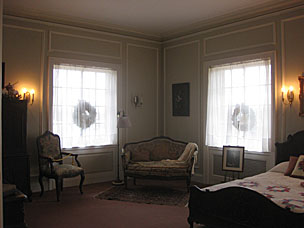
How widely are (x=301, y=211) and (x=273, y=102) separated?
2.43m

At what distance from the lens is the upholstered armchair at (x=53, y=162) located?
→ 15.6ft

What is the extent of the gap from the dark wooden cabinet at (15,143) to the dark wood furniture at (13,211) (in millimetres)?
2162

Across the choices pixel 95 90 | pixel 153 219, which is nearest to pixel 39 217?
pixel 153 219

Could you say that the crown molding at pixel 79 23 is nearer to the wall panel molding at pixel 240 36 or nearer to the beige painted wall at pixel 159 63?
the beige painted wall at pixel 159 63

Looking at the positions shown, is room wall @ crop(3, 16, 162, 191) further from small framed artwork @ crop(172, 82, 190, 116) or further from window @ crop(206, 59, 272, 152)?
window @ crop(206, 59, 272, 152)

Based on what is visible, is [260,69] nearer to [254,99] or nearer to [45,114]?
[254,99]

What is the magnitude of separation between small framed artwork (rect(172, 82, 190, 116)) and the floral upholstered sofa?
69 centimetres

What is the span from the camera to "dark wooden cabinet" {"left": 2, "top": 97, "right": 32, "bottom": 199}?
4.59 metres

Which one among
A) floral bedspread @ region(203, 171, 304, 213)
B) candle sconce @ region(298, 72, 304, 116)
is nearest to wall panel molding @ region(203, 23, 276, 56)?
candle sconce @ region(298, 72, 304, 116)

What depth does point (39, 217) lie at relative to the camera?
3.99 meters

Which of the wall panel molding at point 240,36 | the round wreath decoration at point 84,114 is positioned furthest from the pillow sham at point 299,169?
the round wreath decoration at point 84,114

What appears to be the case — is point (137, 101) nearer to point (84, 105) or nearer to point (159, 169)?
point (84, 105)

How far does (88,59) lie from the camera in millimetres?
5801

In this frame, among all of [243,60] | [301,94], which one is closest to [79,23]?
[243,60]
